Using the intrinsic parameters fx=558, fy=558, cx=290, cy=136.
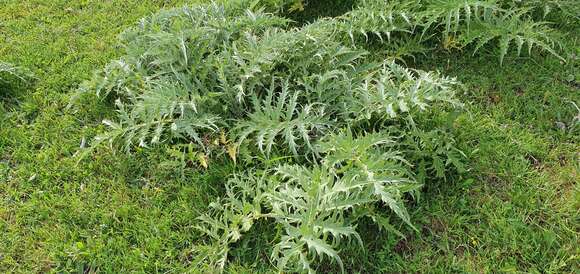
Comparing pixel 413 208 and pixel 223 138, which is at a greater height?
pixel 223 138

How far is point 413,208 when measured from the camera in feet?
10.0

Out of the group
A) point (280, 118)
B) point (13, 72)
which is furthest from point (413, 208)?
point (13, 72)

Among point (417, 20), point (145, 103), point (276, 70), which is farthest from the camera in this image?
point (417, 20)

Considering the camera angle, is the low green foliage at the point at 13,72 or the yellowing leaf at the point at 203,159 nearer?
the yellowing leaf at the point at 203,159

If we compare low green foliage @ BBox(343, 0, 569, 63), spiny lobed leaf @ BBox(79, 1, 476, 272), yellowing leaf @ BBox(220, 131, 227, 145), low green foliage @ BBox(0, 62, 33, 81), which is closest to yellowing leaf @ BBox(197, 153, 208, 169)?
spiny lobed leaf @ BBox(79, 1, 476, 272)

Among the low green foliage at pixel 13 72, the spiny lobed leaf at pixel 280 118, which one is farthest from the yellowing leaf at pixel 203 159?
the low green foliage at pixel 13 72

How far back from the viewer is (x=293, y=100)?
128 inches

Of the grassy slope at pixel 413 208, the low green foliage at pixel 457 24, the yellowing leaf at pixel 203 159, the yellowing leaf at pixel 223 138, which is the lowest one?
the grassy slope at pixel 413 208

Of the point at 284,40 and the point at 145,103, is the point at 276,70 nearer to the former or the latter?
the point at 284,40

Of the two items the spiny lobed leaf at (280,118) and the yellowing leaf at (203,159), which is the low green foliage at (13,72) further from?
the yellowing leaf at (203,159)

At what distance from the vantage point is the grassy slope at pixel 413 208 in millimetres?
2883

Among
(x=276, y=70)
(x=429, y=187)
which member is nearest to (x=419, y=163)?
(x=429, y=187)

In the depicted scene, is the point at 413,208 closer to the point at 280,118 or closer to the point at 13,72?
the point at 280,118

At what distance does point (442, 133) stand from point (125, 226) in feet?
6.18
